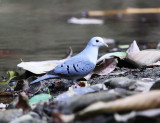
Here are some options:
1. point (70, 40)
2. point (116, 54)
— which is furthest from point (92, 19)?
point (116, 54)

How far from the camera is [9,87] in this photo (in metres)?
4.39

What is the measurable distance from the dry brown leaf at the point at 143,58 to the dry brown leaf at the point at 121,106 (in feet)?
6.36

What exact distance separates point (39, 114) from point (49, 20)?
750 cm

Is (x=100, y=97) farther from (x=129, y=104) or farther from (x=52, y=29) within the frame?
(x=52, y=29)

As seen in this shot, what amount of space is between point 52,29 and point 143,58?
4.61m

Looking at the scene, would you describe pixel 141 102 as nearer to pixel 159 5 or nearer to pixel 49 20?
pixel 49 20

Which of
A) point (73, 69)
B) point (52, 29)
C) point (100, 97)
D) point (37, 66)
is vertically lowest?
point (52, 29)

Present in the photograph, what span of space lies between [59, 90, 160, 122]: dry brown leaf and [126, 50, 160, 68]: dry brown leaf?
1939 millimetres

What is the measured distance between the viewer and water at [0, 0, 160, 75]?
21.9ft

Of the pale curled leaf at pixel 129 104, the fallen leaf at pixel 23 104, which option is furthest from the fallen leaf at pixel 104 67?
the pale curled leaf at pixel 129 104

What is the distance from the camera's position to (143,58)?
4480mm

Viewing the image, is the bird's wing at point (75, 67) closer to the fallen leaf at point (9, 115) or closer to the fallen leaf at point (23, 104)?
the fallen leaf at point (23, 104)

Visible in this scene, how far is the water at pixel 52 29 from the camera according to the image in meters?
6.69

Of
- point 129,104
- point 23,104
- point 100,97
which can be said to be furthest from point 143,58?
A: point 129,104
